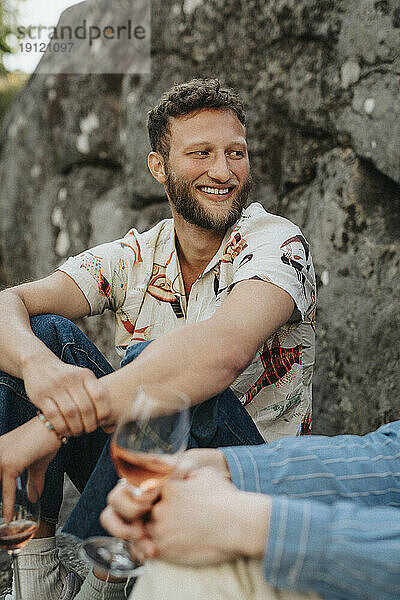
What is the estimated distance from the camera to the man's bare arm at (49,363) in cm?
164

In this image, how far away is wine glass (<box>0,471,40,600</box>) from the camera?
1.43m

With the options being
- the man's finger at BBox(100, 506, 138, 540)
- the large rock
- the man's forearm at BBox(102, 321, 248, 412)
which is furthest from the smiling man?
the large rock

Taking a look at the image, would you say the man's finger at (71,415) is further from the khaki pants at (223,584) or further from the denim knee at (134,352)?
the khaki pants at (223,584)

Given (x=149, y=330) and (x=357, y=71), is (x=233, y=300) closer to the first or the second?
(x=149, y=330)

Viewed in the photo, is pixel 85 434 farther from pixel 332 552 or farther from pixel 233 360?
pixel 332 552

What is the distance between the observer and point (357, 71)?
329 cm

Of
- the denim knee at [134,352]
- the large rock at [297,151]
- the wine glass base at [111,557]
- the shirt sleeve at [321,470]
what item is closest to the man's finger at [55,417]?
the denim knee at [134,352]

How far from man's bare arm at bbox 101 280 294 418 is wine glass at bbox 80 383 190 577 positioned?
19.8 inches

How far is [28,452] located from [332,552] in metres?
0.85

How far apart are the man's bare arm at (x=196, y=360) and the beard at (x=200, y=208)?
0.70 metres

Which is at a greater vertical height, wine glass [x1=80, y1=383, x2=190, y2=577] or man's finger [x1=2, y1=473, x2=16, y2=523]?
wine glass [x1=80, y1=383, x2=190, y2=577]

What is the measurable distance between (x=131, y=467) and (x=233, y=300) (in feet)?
2.84

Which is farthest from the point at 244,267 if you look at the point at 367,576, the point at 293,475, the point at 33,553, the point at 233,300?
the point at 367,576

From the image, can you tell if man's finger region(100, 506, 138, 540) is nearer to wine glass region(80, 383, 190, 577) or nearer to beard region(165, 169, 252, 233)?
wine glass region(80, 383, 190, 577)
